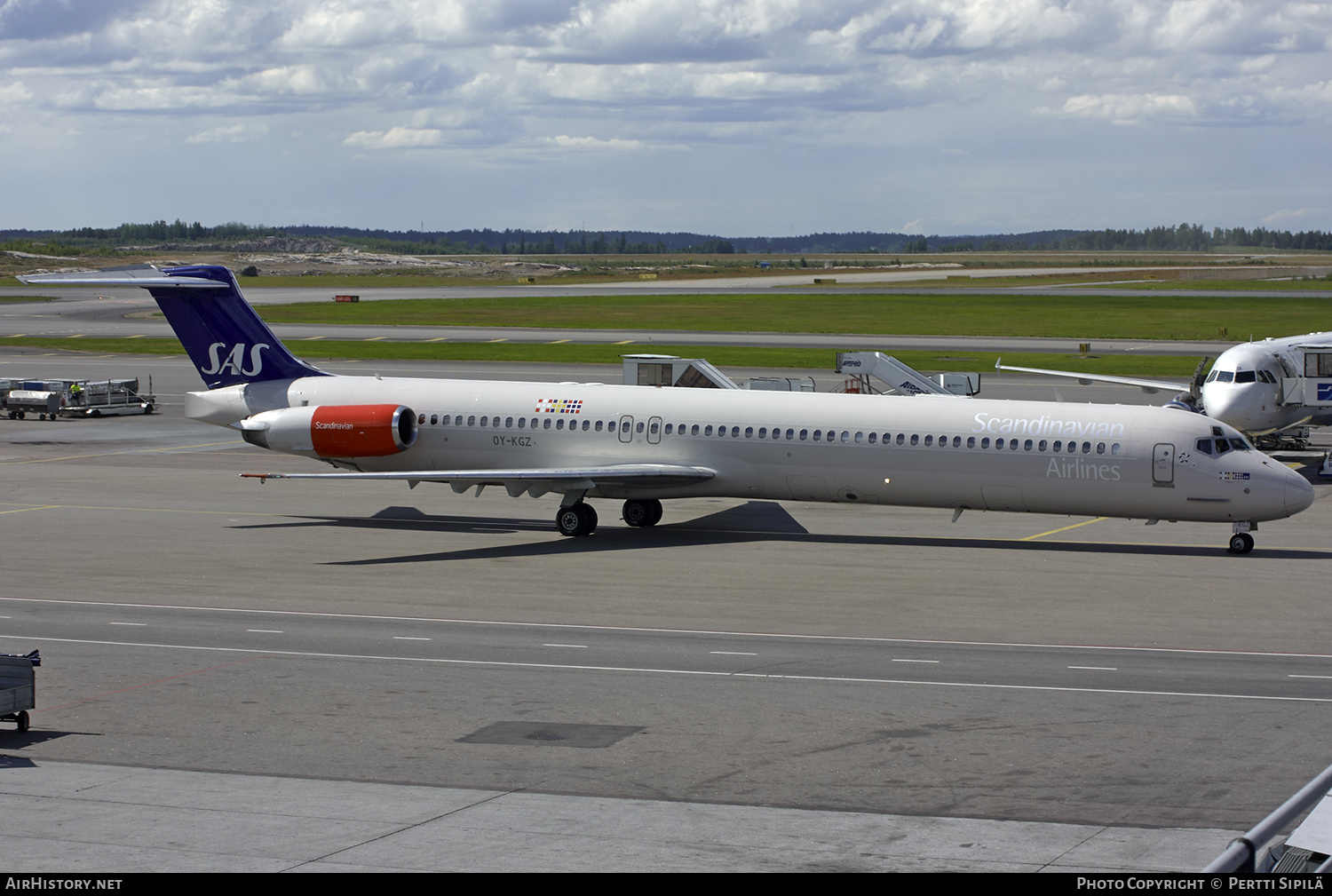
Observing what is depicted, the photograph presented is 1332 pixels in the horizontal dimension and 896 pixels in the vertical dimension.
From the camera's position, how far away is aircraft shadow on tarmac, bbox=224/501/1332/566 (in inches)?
1257

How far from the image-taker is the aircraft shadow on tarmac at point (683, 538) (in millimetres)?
31938

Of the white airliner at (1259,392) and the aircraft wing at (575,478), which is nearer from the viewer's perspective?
the aircraft wing at (575,478)

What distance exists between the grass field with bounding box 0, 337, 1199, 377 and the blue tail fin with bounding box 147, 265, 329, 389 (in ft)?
134

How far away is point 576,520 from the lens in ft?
111

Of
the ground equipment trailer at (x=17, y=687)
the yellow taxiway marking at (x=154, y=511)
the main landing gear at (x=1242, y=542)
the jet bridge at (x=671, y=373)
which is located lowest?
the yellow taxiway marking at (x=154, y=511)

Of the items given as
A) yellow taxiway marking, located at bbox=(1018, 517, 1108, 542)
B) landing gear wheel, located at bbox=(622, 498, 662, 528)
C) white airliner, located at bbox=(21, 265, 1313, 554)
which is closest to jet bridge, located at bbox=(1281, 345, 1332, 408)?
yellow taxiway marking, located at bbox=(1018, 517, 1108, 542)

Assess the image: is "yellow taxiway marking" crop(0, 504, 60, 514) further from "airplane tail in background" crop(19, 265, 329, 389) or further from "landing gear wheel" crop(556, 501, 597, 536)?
"landing gear wheel" crop(556, 501, 597, 536)

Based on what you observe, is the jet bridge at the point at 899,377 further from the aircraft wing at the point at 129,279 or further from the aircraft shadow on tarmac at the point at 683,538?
the aircraft wing at the point at 129,279

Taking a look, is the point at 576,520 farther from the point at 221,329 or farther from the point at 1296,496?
the point at 1296,496

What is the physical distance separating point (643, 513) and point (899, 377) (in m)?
21.2

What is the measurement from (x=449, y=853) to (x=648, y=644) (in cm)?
1006

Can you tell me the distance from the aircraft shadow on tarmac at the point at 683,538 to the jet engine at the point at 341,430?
200 centimetres

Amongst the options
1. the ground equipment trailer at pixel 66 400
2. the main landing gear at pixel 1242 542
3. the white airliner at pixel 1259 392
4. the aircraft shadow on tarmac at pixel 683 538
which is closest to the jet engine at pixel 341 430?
the aircraft shadow on tarmac at pixel 683 538
